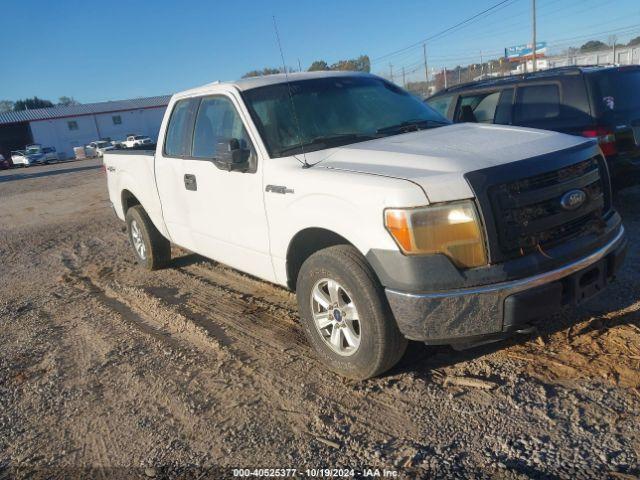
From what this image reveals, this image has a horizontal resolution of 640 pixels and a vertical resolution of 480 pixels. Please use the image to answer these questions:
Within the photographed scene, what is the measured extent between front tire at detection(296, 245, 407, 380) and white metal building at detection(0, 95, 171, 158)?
5357 centimetres

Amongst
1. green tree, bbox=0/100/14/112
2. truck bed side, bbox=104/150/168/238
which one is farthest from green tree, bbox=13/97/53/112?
truck bed side, bbox=104/150/168/238

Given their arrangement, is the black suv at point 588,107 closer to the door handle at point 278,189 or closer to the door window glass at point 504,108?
the door window glass at point 504,108

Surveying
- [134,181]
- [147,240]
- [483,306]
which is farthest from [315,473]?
[134,181]

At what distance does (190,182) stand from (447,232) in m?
2.74

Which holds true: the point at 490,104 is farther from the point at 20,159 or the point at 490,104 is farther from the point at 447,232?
the point at 20,159

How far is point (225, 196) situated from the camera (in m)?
4.36

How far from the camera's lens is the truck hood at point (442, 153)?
292 cm

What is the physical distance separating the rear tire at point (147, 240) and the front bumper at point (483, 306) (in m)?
4.10

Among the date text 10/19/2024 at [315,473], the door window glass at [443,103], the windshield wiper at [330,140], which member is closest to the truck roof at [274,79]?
the windshield wiper at [330,140]

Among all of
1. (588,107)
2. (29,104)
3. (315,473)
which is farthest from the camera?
(29,104)

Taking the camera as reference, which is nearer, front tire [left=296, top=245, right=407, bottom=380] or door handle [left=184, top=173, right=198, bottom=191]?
front tire [left=296, top=245, right=407, bottom=380]

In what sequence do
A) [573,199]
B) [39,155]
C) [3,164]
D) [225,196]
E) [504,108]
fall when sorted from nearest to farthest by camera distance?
[573,199], [225,196], [504,108], [3,164], [39,155]

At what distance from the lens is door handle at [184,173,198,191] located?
476 centimetres

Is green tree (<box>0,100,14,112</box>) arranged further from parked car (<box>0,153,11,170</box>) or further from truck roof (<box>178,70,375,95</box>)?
truck roof (<box>178,70,375,95</box>)
